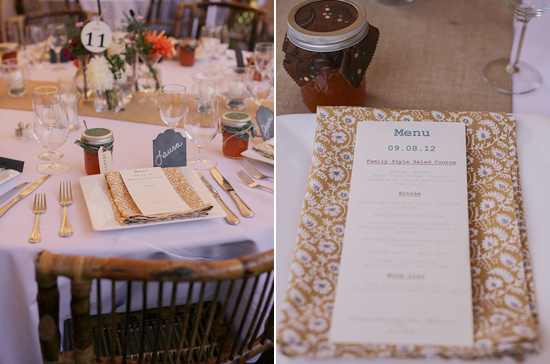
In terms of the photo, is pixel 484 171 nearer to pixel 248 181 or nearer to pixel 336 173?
pixel 336 173

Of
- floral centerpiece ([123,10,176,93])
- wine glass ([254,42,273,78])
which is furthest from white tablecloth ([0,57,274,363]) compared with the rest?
wine glass ([254,42,273,78])

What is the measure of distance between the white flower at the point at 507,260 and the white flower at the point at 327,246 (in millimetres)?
181

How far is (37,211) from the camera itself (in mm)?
789

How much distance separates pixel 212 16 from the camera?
3084mm

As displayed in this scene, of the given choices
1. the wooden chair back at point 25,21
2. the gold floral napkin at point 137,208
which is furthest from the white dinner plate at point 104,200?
the wooden chair back at point 25,21

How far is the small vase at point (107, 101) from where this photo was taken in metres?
1.33

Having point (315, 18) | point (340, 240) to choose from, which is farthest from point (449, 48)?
point (340, 240)

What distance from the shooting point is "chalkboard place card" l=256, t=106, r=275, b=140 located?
107 centimetres

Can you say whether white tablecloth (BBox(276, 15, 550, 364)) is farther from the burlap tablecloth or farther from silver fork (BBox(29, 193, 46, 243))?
silver fork (BBox(29, 193, 46, 243))

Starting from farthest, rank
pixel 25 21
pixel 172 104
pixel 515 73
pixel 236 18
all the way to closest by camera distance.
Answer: pixel 236 18 < pixel 25 21 < pixel 172 104 < pixel 515 73

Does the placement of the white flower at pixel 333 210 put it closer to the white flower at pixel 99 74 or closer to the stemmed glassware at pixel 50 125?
the stemmed glassware at pixel 50 125

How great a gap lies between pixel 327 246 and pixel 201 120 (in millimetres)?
539

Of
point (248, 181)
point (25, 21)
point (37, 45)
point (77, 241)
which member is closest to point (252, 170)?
point (248, 181)

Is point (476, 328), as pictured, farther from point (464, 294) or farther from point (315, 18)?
point (315, 18)
